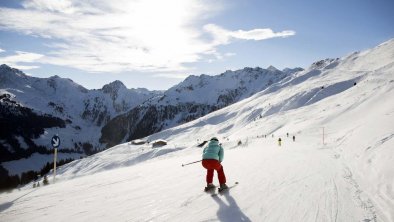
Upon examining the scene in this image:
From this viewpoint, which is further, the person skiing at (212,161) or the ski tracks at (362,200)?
the person skiing at (212,161)

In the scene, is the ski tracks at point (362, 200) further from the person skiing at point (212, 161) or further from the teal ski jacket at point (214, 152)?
the teal ski jacket at point (214, 152)

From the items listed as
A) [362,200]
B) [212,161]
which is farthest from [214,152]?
[362,200]

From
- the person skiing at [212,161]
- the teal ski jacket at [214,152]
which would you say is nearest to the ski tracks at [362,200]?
the person skiing at [212,161]

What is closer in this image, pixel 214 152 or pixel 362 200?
pixel 362 200

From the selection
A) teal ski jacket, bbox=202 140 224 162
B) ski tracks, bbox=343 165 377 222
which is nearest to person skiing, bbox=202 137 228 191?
teal ski jacket, bbox=202 140 224 162

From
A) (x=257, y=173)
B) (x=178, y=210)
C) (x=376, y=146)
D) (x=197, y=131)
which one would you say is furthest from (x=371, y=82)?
(x=178, y=210)

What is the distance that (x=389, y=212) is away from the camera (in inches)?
334

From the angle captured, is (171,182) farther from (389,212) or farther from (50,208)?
(389,212)

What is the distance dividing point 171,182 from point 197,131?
5187 inches

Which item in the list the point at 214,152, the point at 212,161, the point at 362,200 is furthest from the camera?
A: the point at 214,152

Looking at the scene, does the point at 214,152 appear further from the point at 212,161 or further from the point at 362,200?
the point at 362,200

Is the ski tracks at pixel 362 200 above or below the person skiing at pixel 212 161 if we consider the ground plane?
below

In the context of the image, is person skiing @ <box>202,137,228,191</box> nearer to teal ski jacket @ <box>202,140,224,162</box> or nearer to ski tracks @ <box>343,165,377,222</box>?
teal ski jacket @ <box>202,140,224,162</box>

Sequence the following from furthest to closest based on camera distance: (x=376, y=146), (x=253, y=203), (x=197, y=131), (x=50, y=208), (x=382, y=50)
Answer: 1. (x=382, y=50)
2. (x=197, y=131)
3. (x=376, y=146)
4. (x=50, y=208)
5. (x=253, y=203)
